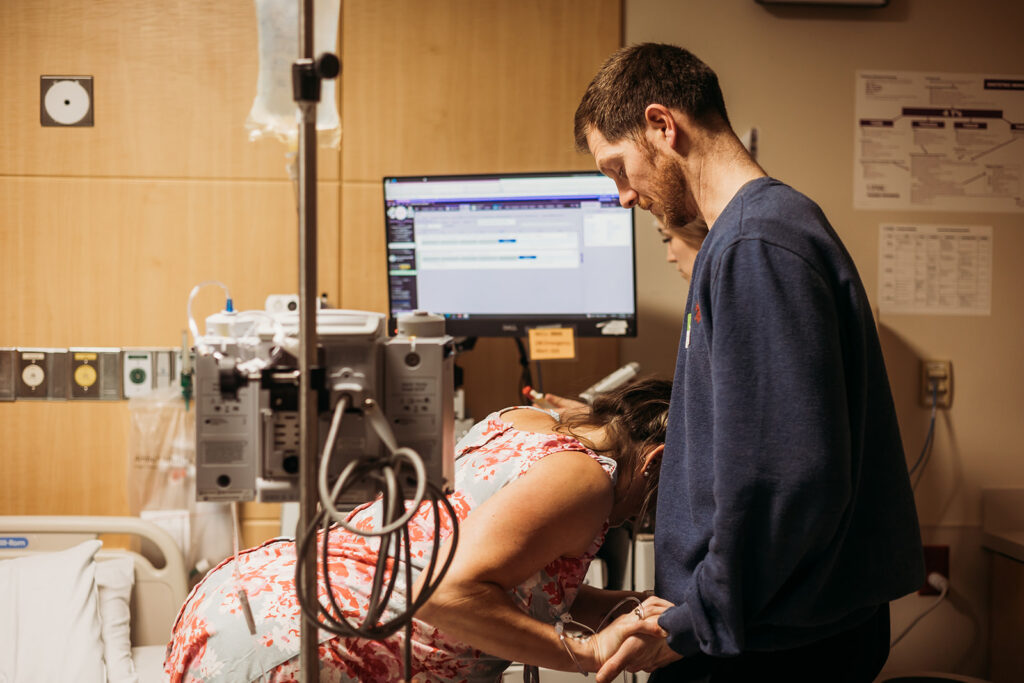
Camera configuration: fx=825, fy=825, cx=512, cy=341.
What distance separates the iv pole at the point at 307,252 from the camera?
887 mm

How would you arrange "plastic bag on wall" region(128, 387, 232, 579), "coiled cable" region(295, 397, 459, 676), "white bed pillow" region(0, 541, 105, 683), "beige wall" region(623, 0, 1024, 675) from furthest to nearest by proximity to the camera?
"beige wall" region(623, 0, 1024, 675) < "plastic bag on wall" region(128, 387, 232, 579) < "white bed pillow" region(0, 541, 105, 683) < "coiled cable" region(295, 397, 459, 676)

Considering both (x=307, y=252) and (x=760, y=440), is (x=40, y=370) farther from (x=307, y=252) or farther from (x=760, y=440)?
(x=760, y=440)

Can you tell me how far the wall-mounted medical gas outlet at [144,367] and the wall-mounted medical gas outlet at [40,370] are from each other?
0.20 metres

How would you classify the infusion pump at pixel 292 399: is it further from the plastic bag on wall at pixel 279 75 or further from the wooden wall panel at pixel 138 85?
the wooden wall panel at pixel 138 85

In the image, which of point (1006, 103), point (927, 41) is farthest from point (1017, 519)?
point (927, 41)

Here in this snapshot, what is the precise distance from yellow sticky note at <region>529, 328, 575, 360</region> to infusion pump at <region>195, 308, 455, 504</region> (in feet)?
4.43

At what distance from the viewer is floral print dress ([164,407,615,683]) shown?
4.09 feet

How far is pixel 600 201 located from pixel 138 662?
170 centimetres

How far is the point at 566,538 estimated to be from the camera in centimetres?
127

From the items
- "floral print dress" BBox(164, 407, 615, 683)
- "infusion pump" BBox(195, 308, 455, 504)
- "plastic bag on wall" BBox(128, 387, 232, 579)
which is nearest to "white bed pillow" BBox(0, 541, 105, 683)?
"plastic bag on wall" BBox(128, 387, 232, 579)

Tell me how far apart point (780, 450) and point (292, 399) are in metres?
0.59

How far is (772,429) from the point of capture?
1.03 m

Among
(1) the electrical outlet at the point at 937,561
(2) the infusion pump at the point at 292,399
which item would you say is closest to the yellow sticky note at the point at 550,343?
(2) the infusion pump at the point at 292,399

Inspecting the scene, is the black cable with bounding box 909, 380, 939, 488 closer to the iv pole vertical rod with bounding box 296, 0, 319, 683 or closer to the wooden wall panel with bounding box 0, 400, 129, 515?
the iv pole vertical rod with bounding box 296, 0, 319, 683
